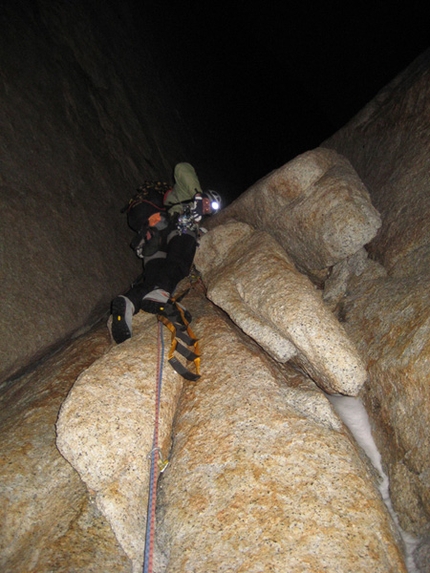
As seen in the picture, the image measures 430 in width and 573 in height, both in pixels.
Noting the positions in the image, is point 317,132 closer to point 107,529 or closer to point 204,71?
point 204,71

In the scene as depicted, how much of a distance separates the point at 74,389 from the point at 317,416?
3035 millimetres

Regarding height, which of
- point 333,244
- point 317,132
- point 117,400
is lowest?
point 333,244

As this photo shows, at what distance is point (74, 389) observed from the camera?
4086mm

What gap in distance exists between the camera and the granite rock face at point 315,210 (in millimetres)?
5809

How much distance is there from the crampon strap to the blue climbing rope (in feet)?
0.51

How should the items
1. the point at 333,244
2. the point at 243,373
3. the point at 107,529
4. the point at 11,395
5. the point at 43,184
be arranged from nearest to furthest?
the point at 107,529, the point at 243,373, the point at 11,395, the point at 333,244, the point at 43,184

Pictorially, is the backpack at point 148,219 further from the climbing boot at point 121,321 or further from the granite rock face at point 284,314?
the climbing boot at point 121,321

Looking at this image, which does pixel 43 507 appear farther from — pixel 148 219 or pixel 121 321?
pixel 148 219

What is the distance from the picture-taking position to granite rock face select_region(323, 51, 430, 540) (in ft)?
12.5

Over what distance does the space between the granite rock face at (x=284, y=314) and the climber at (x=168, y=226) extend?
3.01 ft

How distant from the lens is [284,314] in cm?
465

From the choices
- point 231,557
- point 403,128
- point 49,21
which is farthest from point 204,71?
point 231,557

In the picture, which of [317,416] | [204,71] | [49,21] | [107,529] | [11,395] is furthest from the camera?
[204,71]

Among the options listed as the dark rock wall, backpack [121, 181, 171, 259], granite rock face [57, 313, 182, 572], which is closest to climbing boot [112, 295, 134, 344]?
granite rock face [57, 313, 182, 572]
